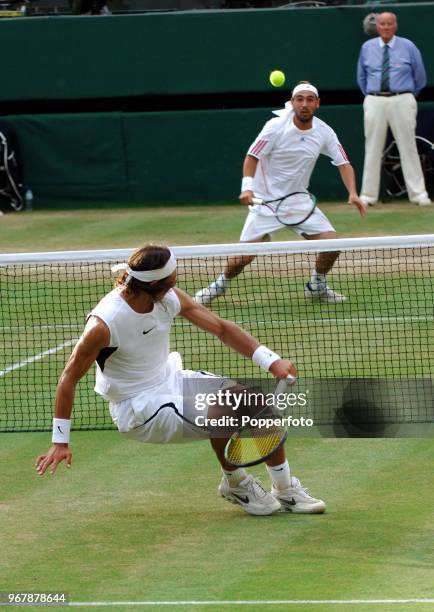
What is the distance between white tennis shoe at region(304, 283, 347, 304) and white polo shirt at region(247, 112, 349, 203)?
3.07 ft

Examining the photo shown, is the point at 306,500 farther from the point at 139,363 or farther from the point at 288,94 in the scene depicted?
the point at 288,94

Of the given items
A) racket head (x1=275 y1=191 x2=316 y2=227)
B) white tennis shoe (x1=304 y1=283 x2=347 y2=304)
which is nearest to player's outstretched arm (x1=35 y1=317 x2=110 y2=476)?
white tennis shoe (x1=304 y1=283 x2=347 y2=304)

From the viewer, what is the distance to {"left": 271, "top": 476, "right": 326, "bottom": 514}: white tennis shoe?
6.78 meters

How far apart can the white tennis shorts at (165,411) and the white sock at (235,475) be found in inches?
9.8

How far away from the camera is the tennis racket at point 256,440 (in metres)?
6.56

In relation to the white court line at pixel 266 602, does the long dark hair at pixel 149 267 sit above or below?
above

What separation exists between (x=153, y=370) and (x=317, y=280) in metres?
5.79

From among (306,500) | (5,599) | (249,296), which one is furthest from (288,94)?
(5,599)

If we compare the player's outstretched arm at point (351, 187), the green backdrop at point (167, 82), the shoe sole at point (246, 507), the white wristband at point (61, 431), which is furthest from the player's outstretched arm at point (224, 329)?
the green backdrop at point (167, 82)

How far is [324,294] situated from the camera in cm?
1238

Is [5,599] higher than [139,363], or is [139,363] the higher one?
[139,363]

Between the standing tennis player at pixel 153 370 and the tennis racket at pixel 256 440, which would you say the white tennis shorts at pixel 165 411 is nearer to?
the standing tennis player at pixel 153 370

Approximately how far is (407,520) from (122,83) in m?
13.0

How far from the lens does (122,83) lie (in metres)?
18.7
